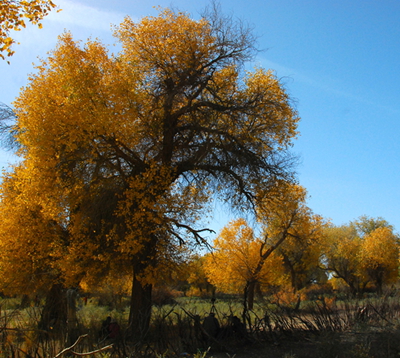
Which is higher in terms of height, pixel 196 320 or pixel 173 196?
pixel 173 196

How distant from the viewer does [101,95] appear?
13039mm

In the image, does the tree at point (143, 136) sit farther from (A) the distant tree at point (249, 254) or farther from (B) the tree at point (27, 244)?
(A) the distant tree at point (249, 254)

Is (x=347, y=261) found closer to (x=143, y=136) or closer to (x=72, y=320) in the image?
(x=143, y=136)

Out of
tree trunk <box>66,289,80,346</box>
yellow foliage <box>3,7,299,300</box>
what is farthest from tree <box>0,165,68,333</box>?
tree trunk <box>66,289,80,346</box>

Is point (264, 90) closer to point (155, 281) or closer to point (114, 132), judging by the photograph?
point (114, 132)

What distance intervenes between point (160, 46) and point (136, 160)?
14.9ft

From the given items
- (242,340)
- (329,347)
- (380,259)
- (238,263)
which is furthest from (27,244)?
(380,259)

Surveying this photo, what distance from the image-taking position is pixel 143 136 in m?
14.9

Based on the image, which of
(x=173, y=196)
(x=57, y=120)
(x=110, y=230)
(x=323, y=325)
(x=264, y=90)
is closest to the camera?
(x=323, y=325)

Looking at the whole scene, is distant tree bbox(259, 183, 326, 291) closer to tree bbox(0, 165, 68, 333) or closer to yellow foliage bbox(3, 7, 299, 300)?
yellow foliage bbox(3, 7, 299, 300)

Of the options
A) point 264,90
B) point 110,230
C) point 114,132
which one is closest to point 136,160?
point 114,132

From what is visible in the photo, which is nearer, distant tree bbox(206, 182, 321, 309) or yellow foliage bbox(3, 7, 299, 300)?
yellow foliage bbox(3, 7, 299, 300)

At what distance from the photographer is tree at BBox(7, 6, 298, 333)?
1276 centimetres

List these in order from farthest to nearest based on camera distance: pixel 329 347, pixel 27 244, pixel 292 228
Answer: pixel 292 228
pixel 27 244
pixel 329 347
